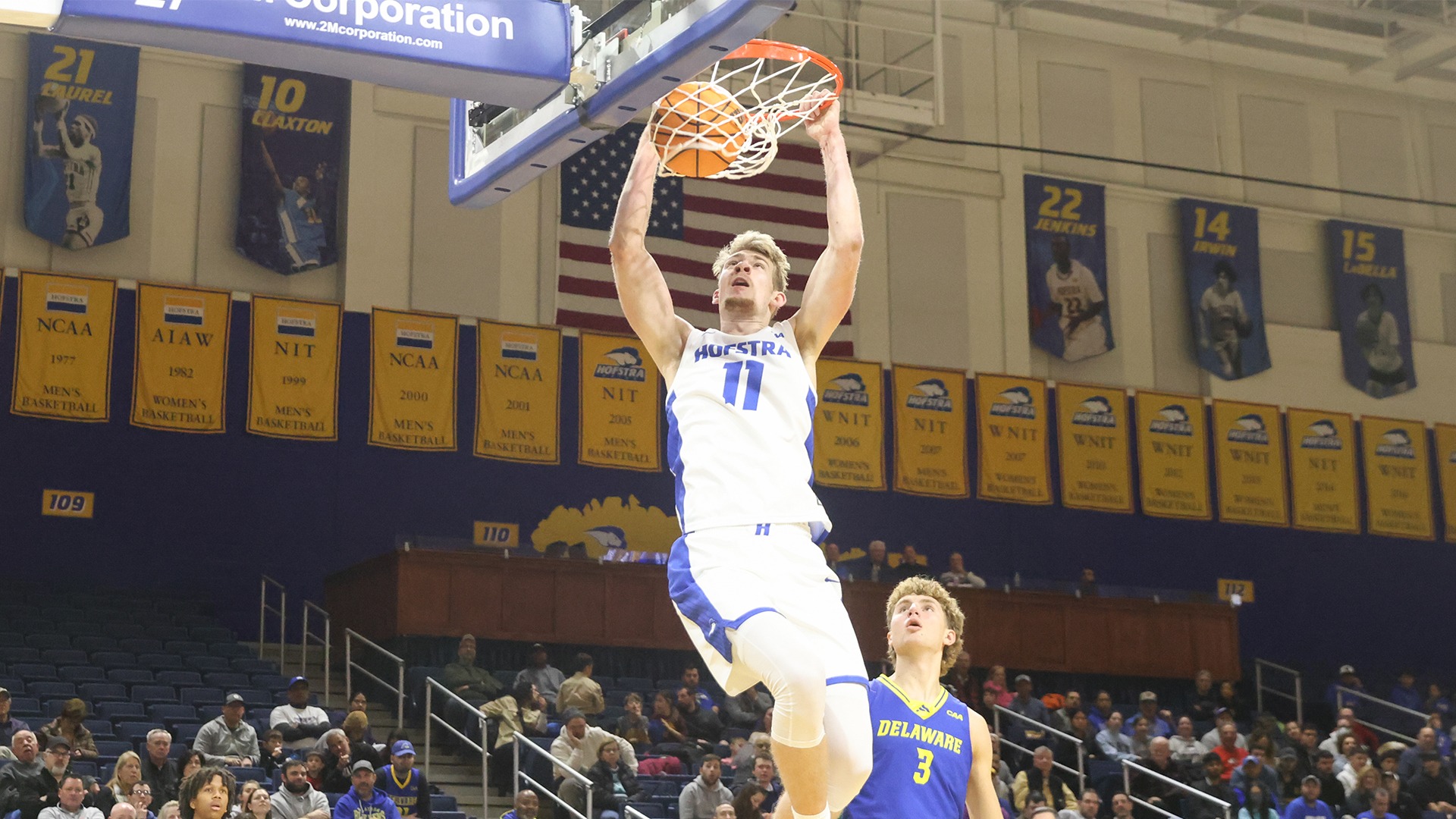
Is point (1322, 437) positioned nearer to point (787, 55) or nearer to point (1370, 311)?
point (1370, 311)

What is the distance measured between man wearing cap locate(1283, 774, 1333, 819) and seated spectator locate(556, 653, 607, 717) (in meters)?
6.06

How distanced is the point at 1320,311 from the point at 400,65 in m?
20.7

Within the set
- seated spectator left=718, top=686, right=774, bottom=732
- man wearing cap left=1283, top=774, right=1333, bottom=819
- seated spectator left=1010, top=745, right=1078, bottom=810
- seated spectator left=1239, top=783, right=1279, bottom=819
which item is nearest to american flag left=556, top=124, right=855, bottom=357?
seated spectator left=718, top=686, right=774, bottom=732

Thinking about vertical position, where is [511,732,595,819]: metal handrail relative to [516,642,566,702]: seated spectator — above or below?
below

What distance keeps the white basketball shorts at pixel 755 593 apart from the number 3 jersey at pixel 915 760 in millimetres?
896

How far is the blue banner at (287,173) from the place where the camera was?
2073 centimetres

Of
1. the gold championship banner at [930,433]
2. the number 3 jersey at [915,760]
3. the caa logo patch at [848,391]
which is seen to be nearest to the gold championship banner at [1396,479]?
the gold championship banner at [930,433]

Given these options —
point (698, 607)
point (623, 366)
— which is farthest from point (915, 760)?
point (623, 366)

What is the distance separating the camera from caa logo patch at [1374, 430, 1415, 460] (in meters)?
24.8

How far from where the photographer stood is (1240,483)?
24.1 metres

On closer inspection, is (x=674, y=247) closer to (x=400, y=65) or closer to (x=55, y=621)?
(x=55, y=621)

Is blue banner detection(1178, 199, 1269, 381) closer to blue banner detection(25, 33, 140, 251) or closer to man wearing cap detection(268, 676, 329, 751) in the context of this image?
blue banner detection(25, 33, 140, 251)

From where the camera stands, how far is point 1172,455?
24.0m

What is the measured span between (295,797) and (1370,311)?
18962 mm
